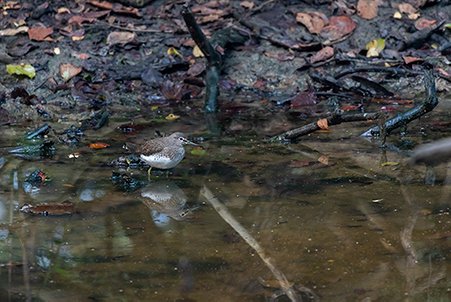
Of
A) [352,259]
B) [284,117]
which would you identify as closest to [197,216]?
[352,259]

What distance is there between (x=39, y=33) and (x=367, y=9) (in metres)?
4.51

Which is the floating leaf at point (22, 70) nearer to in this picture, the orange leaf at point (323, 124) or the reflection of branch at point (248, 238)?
the orange leaf at point (323, 124)

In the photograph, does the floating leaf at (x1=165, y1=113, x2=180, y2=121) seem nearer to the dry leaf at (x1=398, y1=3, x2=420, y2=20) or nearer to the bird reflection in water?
the bird reflection in water

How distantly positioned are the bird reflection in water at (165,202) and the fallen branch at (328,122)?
157 cm

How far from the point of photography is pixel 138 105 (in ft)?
34.0

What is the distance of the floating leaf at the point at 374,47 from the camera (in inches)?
440

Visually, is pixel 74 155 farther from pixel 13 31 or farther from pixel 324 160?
pixel 13 31

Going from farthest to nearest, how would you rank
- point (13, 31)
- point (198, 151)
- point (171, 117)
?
1. point (13, 31)
2. point (171, 117)
3. point (198, 151)

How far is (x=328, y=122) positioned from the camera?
773 cm

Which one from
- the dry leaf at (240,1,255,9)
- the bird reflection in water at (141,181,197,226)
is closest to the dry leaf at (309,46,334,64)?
the dry leaf at (240,1,255,9)

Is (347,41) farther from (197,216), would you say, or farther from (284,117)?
(197,216)

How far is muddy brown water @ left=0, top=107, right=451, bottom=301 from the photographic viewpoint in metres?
4.74


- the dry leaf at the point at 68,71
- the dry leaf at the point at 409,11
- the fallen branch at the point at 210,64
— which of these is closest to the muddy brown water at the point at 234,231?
the fallen branch at the point at 210,64

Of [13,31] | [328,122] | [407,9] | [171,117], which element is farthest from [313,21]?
[328,122]
